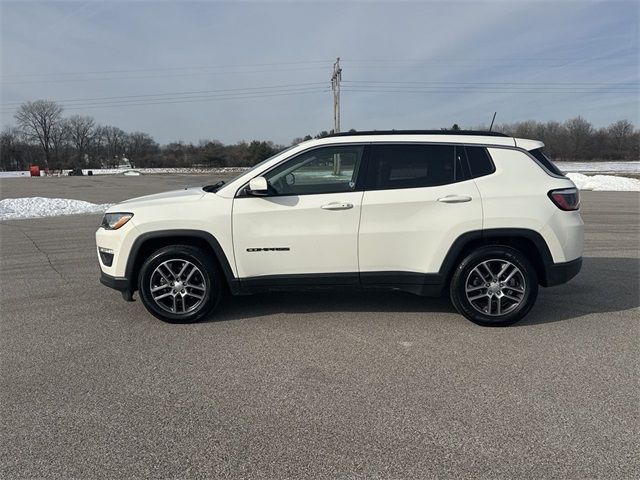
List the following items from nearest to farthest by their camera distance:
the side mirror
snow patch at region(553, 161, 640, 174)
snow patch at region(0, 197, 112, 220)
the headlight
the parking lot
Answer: the parking lot → the side mirror → the headlight → snow patch at region(0, 197, 112, 220) → snow patch at region(553, 161, 640, 174)

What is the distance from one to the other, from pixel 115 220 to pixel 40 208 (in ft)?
43.5

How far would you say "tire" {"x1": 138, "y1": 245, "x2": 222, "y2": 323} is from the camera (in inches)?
173

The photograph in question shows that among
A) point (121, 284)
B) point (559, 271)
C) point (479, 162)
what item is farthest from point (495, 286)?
point (121, 284)

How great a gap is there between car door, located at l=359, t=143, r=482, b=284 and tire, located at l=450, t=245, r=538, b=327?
11.9 inches

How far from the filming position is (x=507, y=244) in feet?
14.6

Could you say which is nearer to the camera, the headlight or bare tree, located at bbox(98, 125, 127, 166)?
the headlight

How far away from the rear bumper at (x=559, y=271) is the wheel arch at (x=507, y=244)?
0.8 inches

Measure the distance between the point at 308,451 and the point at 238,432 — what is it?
0.49 meters

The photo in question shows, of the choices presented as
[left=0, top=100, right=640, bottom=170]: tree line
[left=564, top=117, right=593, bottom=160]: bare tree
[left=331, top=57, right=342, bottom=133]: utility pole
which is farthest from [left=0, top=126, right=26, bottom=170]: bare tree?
[left=564, top=117, right=593, bottom=160]: bare tree

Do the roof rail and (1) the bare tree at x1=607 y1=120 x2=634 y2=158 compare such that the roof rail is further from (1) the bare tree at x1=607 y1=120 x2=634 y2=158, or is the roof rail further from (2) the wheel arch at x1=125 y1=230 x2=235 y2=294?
(1) the bare tree at x1=607 y1=120 x2=634 y2=158

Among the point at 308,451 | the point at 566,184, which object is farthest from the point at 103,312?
the point at 566,184

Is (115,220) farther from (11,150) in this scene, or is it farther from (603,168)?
(11,150)

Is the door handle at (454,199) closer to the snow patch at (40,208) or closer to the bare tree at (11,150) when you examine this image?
the snow patch at (40,208)

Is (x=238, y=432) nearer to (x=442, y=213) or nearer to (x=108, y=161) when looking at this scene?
(x=442, y=213)
